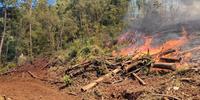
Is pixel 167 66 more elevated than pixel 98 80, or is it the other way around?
pixel 167 66

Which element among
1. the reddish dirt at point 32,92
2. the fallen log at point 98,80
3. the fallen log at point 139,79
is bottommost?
→ the reddish dirt at point 32,92

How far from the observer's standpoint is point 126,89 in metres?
11.0

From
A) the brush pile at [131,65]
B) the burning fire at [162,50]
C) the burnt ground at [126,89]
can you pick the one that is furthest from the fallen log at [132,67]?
the burning fire at [162,50]

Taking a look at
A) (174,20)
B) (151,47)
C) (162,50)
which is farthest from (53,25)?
(162,50)

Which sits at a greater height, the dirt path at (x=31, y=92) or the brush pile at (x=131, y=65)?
the brush pile at (x=131, y=65)

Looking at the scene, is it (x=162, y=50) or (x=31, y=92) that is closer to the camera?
(x=31, y=92)

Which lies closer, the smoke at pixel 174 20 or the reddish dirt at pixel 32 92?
the reddish dirt at pixel 32 92

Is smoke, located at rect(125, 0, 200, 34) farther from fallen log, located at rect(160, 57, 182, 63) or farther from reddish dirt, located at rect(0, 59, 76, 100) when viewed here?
reddish dirt, located at rect(0, 59, 76, 100)

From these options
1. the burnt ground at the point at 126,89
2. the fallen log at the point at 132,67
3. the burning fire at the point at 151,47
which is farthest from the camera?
the burning fire at the point at 151,47

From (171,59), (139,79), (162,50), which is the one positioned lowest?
(139,79)

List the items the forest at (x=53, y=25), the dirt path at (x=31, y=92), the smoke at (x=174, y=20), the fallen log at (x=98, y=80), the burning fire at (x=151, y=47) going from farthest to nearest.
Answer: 1. the forest at (x=53, y=25)
2. the smoke at (x=174, y=20)
3. the burning fire at (x=151, y=47)
4. the fallen log at (x=98, y=80)
5. the dirt path at (x=31, y=92)

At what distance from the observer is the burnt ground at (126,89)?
9727mm

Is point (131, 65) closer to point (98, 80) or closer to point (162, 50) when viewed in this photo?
point (98, 80)

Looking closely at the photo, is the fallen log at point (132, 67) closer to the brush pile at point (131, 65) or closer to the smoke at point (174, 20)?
the brush pile at point (131, 65)
